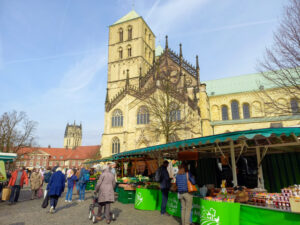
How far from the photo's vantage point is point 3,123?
28.3m

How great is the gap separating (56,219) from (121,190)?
3.50 metres

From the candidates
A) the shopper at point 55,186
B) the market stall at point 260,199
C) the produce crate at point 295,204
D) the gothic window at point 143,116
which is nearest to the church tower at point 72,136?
the gothic window at point 143,116

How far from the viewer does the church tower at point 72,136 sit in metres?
103

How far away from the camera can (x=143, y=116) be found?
27969 millimetres

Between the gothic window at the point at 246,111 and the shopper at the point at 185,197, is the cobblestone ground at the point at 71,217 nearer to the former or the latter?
the shopper at the point at 185,197

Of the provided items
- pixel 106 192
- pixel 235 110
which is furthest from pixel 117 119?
pixel 106 192

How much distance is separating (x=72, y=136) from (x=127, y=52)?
7512 centimetres

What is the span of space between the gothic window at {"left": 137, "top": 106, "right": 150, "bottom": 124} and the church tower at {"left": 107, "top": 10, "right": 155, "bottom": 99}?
11.4 metres

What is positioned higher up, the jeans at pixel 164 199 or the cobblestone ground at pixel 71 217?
the jeans at pixel 164 199

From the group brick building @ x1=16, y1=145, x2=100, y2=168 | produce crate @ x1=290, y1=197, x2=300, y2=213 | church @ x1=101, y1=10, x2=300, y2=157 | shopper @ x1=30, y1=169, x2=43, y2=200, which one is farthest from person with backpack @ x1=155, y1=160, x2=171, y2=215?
brick building @ x1=16, y1=145, x2=100, y2=168

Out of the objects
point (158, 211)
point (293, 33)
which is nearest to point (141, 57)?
point (293, 33)

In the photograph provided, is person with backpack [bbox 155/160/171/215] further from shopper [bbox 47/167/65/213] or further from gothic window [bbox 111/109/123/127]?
gothic window [bbox 111/109/123/127]

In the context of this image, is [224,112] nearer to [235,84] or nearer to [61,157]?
[235,84]

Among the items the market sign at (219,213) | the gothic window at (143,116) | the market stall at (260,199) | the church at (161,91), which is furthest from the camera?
the gothic window at (143,116)
